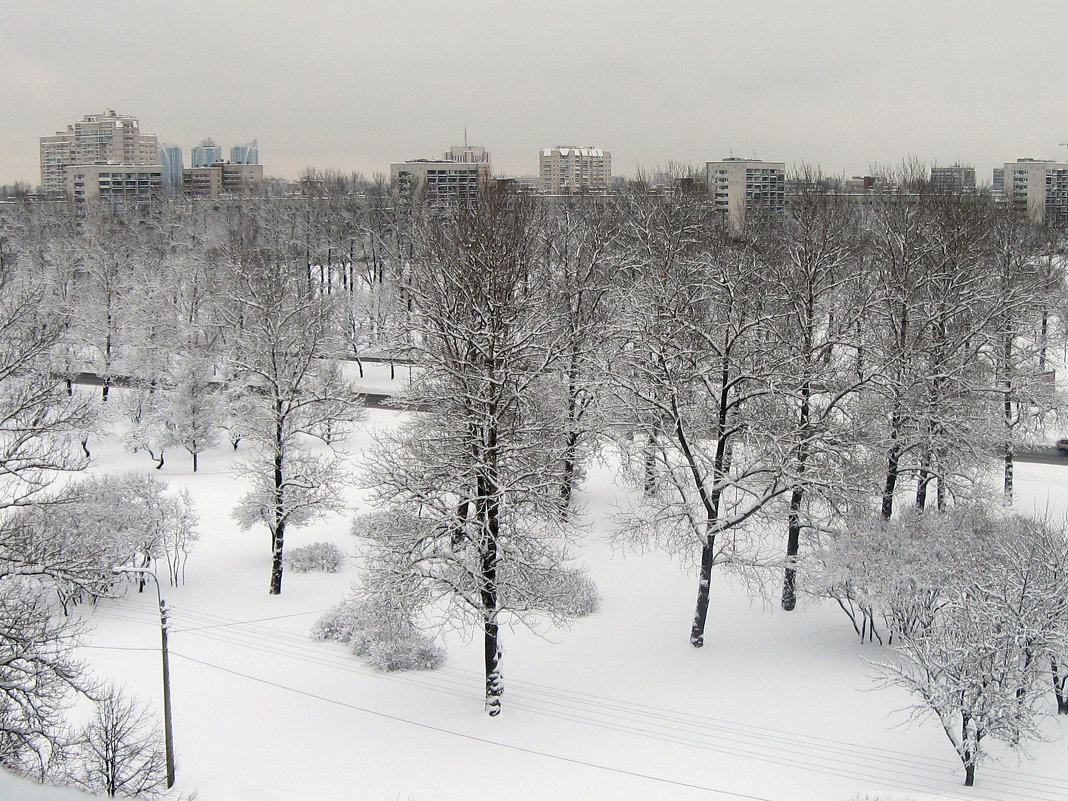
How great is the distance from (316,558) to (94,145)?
165 m

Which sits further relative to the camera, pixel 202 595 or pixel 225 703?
pixel 202 595

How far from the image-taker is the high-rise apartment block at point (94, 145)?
159 m

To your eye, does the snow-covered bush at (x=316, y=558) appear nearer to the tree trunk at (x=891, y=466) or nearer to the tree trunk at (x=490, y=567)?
the tree trunk at (x=490, y=567)

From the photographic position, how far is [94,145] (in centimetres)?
16500

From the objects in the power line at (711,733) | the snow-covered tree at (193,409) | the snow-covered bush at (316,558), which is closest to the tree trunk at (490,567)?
the power line at (711,733)

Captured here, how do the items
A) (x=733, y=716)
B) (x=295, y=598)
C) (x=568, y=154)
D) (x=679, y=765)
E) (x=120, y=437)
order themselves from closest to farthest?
1. (x=679, y=765)
2. (x=733, y=716)
3. (x=295, y=598)
4. (x=120, y=437)
5. (x=568, y=154)

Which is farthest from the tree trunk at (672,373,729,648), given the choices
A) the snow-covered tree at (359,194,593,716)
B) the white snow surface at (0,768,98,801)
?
the white snow surface at (0,768,98,801)

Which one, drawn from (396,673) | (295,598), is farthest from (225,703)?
(295,598)

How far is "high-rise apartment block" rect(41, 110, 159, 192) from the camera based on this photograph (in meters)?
159

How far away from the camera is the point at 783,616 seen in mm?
20922

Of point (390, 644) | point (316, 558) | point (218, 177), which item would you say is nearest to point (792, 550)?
point (390, 644)

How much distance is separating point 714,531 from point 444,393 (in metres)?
6.13

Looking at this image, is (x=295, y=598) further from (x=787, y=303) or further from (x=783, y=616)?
(x=787, y=303)

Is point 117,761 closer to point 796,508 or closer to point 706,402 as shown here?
point 706,402
